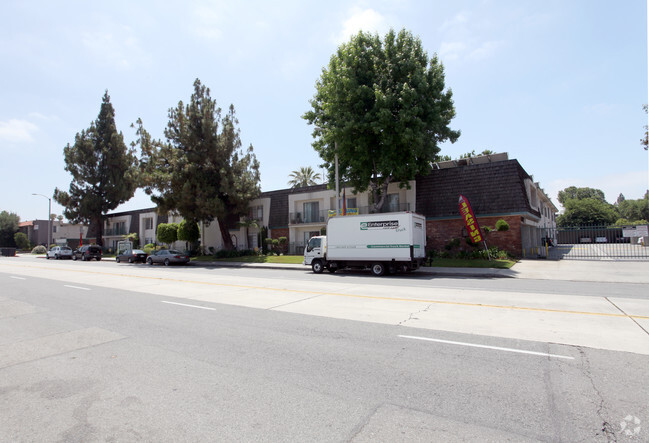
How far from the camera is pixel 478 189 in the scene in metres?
26.7

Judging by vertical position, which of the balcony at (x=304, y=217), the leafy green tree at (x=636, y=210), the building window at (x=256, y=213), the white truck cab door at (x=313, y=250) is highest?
the leafy green tree at (x=636, y=210)

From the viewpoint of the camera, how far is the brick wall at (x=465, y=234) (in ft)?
83.7

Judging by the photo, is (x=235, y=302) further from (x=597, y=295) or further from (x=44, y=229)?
(x=44, y=229)

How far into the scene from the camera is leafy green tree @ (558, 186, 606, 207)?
320 ft

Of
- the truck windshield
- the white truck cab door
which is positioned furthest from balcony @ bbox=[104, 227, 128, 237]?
the truck windshield

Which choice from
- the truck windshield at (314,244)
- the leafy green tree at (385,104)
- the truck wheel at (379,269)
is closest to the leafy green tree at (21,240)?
the leafy green tree at (385,104)

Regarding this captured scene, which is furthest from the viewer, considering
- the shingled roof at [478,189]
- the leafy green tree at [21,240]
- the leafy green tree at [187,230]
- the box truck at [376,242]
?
the leafy green tree at [21,240]

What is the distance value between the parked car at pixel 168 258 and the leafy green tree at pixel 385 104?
1586 cm

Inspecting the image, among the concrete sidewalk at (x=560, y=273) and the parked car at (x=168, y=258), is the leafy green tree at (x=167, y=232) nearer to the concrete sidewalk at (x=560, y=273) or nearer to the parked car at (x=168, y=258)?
the parked car at (x=168, y=258)

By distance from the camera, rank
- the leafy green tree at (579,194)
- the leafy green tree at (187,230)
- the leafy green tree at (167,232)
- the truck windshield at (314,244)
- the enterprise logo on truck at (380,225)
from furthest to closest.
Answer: the leafy green tree at (579,194)
the leafy green tree at (167,232)
the leafy green tree at (187,230)
the truck windshield at (314,244)
the enterprise logo on truck at (380,225)

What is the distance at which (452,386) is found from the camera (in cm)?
418

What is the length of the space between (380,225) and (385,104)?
8682 millimetres

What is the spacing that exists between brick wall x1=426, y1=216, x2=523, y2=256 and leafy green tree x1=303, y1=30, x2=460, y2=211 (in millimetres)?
4897

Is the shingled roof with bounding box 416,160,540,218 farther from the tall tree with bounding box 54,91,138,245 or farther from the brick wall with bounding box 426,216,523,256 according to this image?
the tall tree with bounding box 54,91,138,245
